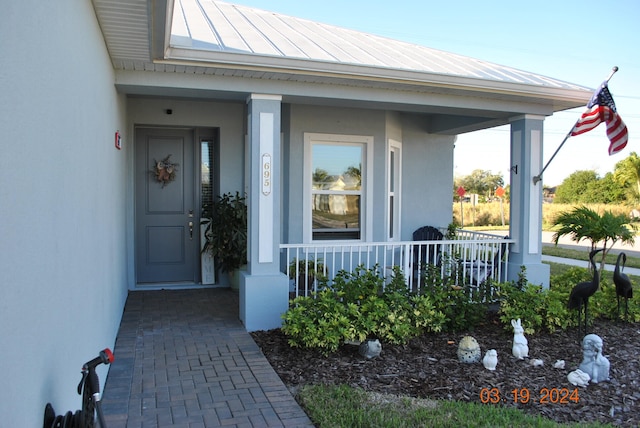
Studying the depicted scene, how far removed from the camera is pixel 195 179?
848 cm

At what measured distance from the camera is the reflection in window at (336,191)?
835cm

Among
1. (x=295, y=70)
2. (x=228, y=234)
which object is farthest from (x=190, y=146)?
(x=295, y=70)

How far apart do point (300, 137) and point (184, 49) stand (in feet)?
10.2

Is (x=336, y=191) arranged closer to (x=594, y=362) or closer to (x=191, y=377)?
(x=191, y=377)

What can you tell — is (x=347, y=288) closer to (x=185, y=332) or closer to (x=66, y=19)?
(x=185, y=332)

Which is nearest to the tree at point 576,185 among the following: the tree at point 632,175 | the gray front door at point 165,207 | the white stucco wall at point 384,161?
the tree at point 632,175

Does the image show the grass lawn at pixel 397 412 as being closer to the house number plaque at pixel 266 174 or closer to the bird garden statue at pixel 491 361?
the bird garden statue at pixel 491 361

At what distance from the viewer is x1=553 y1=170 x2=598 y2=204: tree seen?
42000 millimetres

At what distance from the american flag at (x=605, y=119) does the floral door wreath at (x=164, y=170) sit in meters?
5.78

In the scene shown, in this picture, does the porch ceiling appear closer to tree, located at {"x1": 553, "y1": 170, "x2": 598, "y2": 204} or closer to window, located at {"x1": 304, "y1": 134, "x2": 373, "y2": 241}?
window, located at {"x1": 304, "y1": 134, "x2": 373, "y2": 241}

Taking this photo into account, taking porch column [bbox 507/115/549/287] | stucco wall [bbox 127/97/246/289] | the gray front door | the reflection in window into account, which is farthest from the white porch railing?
the gray front door

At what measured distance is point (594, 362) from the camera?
472 centimetres

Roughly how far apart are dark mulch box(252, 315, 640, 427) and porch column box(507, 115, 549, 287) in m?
1.58

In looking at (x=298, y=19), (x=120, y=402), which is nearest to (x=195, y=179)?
(x=298, y=19)
